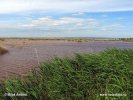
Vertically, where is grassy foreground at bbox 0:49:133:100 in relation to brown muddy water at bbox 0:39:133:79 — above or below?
above

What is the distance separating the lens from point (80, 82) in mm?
8891

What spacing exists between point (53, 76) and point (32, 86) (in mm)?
908

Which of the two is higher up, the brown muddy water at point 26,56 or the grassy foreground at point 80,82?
the grassy foreground at point 80,82

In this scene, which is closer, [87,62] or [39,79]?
[39,79]

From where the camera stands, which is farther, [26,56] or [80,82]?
[26,56]

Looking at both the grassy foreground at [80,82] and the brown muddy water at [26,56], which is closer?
the grassy foreground at [80,82]

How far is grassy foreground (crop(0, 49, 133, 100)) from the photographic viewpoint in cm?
834

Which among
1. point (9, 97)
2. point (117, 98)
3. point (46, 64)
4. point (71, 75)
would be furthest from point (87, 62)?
point (9, 97)

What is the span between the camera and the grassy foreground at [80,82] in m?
8.34

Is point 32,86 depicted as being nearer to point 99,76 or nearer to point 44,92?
point 44,92

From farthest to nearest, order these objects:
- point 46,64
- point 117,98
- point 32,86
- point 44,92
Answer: point 46,64 < point 32,86 < point 44,92 < point 117,98

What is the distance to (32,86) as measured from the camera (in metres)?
9.12

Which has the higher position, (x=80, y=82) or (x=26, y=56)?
(x=80, y=82)

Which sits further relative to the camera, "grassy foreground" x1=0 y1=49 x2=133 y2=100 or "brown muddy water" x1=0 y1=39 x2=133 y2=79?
"brown muddy water" x1=0 y1=39 x2=133 y2=79
